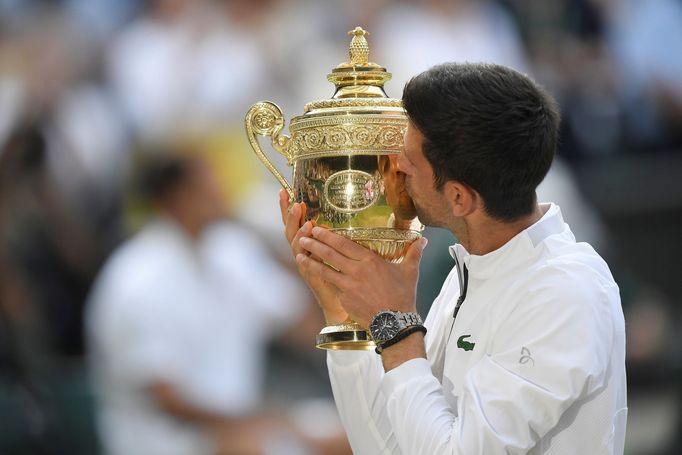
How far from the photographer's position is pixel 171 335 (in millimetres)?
5473

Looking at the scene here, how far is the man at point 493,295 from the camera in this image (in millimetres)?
2145

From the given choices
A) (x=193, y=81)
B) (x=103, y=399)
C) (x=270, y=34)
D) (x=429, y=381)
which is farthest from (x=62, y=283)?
(x=429, y=381)

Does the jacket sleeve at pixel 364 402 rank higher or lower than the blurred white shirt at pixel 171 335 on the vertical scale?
lower

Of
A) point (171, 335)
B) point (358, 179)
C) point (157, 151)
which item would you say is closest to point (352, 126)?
point (358, 179)

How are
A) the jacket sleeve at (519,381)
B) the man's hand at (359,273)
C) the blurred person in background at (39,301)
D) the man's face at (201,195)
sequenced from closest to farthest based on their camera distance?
the jacket sleeve at (519,381), the man's hand at (359,273), the man's face at (201,195), the blurred person in background at (39,301)

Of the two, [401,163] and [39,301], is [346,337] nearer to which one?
[401,163]

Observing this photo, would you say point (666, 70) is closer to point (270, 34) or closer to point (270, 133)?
point (270, 34)

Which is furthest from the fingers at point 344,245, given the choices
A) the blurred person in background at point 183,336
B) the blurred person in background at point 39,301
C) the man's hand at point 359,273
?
the blurred person in background at point 39,301

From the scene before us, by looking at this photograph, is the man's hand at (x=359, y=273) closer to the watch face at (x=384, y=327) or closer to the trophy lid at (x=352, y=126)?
the watch face at (x=384, y=327)

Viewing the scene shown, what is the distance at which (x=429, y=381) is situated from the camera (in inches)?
88.4

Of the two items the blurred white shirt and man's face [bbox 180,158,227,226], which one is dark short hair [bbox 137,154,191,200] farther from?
the blurred white shirt

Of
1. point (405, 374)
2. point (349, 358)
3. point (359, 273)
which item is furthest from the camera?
point (349, 358)

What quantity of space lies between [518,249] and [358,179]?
0.36 m

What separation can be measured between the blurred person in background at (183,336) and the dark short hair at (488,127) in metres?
3.34
